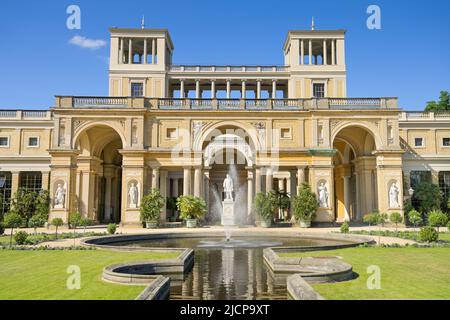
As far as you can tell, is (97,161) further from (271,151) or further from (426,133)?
(426,133)

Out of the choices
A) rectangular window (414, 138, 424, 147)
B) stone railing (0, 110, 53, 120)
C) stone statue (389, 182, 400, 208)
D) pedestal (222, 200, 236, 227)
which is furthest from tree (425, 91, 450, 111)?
stone railing (0, 110, 53, 120)

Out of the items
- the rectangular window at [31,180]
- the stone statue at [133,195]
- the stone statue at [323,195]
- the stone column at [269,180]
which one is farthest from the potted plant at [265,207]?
the rectangular window at [31,180]

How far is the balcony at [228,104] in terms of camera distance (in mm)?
33156

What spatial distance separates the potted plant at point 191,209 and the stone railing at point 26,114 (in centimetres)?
1891

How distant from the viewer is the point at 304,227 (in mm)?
30641

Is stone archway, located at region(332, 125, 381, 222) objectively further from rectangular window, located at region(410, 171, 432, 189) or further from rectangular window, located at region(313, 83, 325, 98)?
rectangular window, located at region(313, 83, 325, 98)

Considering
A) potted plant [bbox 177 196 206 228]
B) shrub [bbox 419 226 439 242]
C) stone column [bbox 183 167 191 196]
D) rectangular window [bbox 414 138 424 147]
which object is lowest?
shrub [bbox 419 226 439 242]

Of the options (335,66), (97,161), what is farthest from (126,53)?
(335,66)

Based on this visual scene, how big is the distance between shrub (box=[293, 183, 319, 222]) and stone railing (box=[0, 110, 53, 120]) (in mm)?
26103

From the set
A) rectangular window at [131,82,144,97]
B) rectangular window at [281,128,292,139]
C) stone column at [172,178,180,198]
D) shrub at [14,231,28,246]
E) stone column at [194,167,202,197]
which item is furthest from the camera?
stone column at [172,178,180,198]

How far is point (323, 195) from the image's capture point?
3216 centimetres

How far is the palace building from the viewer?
3241 centimetres

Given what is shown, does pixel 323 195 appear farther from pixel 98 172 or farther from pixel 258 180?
pixel 98 172

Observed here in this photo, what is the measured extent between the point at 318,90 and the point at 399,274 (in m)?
37.7
